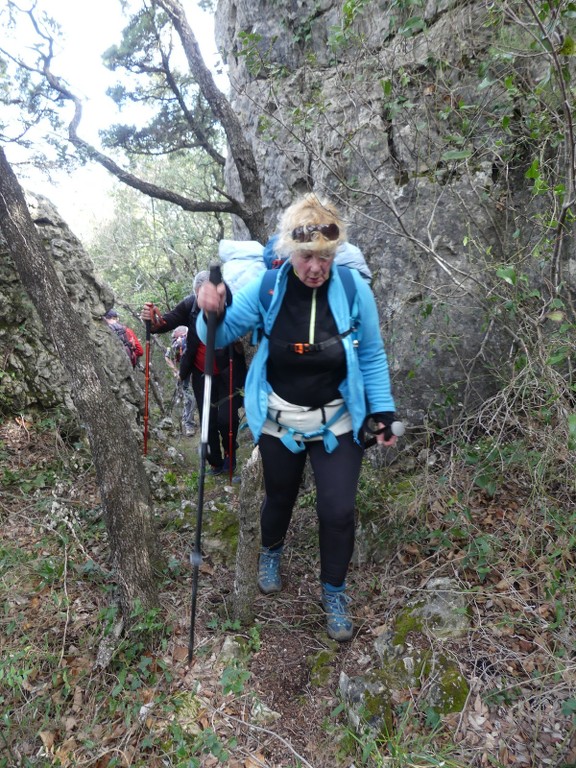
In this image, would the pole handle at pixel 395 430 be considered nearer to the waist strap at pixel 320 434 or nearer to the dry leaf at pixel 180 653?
the waist strap at pixel 320 434

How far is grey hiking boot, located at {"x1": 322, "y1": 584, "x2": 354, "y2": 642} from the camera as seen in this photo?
3146 millimetres

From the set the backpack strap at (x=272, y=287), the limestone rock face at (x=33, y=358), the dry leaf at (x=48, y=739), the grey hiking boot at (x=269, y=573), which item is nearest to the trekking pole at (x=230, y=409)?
the limestone rock face at (x=33, y=358)

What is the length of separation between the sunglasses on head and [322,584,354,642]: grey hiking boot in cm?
228

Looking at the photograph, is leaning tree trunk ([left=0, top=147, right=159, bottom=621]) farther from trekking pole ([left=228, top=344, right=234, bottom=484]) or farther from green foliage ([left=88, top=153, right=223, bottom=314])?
green foliage ([left=88, top=153, right=223, bottom=314])

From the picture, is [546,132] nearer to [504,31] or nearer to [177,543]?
[504,31]

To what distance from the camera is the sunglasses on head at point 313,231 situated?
2.50 meters

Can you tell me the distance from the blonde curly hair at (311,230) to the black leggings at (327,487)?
46.1 inches

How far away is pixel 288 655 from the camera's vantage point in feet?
10.3

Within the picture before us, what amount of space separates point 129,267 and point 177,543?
65.7 ft

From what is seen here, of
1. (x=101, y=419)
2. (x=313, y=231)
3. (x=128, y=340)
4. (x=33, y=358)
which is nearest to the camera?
(x=313, y=231)

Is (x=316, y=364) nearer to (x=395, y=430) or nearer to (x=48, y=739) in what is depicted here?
(x=395, y=430)

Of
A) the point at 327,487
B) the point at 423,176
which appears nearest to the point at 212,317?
the point at 327,487

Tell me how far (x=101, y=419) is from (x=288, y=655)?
2177 mm

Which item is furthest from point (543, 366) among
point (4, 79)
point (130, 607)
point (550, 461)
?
point (4, 79)
